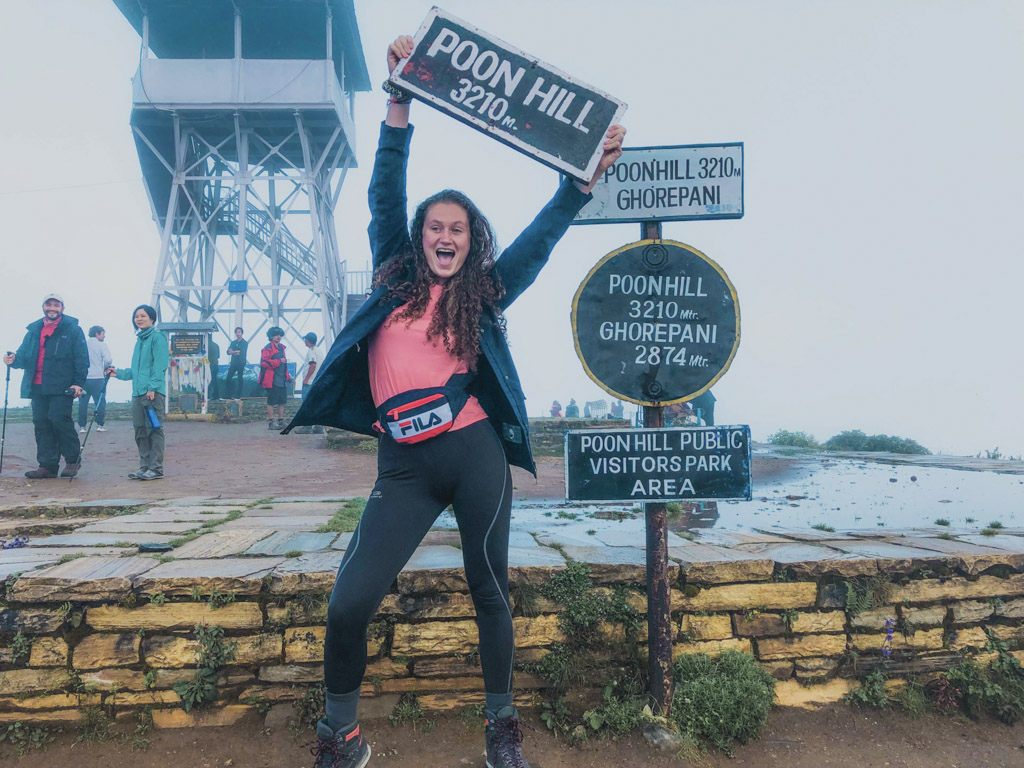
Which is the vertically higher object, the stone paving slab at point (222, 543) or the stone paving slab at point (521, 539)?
the stone paving slab at point (222, 543)

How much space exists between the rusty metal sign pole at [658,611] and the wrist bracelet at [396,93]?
1.87 metres

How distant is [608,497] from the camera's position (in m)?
2.66

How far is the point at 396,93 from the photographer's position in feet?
7.48

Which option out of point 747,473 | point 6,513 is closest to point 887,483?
point 747,473

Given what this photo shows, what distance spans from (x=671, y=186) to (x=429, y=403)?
151 centimetres

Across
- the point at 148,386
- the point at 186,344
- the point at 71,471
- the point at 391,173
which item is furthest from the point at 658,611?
the point at 186,344

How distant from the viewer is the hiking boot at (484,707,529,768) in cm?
213

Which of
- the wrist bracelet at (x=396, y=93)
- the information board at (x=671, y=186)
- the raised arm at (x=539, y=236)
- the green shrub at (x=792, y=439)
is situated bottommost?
the green shrub at (x=792, y=439)

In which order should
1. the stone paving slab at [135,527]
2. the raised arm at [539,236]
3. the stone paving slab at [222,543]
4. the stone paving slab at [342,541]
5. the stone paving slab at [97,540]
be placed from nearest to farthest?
the raised arm at [539,236] → the stone paving slab at [222,543] → the stone paving slab at [342,541] → the stone paving slab at [97,540] → the stone paving slab at [135,527]

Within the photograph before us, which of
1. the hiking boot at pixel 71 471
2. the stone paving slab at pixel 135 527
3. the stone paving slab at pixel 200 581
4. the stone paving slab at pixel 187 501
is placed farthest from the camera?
the hiking boot at pixel 71 471

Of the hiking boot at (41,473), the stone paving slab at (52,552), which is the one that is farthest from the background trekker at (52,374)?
the stone paving slab at (52,552)

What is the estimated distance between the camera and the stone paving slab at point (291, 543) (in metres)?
3.17

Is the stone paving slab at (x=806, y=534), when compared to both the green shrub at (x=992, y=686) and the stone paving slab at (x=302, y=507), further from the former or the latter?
the stone paving slab at (x=302, y=507)

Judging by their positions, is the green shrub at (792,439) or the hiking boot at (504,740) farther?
the green shrub at (792,439)
